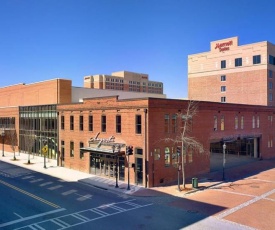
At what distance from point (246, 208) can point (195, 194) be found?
16.3ft

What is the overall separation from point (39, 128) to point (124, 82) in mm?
133698

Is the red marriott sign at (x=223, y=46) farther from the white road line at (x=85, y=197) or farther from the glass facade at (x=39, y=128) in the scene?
the white road line at (x=85, y=197)

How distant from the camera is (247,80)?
61000mm

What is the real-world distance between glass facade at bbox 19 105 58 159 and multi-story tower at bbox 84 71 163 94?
112304 mm

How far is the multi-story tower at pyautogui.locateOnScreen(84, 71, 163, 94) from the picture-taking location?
165 metres

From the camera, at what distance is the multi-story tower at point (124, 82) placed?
541ft

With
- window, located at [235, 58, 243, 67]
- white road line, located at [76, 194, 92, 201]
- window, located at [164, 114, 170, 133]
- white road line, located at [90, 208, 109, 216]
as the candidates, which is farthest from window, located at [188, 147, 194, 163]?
window, located at [235, 58, 243, 67]

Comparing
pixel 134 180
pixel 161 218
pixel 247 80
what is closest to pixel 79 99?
pixel 134 180

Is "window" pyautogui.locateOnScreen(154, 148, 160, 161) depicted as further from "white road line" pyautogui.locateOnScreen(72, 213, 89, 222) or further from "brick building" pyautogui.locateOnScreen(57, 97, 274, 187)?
"white road line" pyautogui.locateOnScreen(72, 213, 89, 222)

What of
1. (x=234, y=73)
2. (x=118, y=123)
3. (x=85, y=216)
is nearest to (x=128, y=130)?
(x=118, y=123)

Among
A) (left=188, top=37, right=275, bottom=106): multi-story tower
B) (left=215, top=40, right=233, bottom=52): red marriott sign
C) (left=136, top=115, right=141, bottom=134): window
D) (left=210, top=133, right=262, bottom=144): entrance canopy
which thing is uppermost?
(left=215, top=40, right=233, bottom=52): red marriott sign

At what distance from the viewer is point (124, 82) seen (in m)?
179

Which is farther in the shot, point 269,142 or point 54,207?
point 269,142

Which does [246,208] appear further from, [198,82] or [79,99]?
[198,82]
